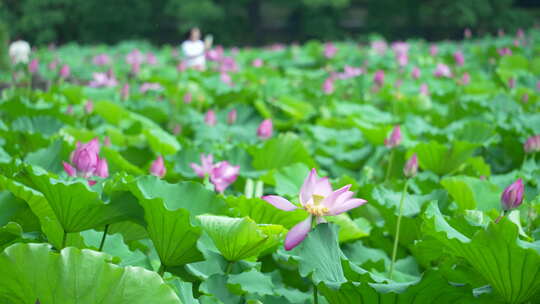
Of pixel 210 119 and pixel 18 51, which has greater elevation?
pixel 18 51

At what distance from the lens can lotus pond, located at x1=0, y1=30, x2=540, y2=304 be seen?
0.87 m

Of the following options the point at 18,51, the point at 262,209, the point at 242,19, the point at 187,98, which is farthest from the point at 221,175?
the point at 242,19

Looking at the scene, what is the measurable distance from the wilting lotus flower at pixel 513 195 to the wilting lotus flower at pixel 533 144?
0.79m

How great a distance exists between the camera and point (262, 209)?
3.96 ft

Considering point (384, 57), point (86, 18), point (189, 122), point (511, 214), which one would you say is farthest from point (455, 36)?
point (511, 214)

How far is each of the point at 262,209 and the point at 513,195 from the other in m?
0.44

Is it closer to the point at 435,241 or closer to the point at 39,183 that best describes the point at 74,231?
the point at 39,183

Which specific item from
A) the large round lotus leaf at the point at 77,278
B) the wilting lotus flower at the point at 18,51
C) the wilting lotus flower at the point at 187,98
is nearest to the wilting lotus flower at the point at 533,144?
the large round lotus leaf at the point at 77,278

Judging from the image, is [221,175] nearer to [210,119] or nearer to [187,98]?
[210,119]

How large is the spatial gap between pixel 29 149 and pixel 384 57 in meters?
4.28

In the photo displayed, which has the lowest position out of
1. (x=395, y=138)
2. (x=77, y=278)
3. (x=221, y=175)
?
(x=395, y=138)

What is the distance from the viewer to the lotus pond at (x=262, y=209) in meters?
0.87

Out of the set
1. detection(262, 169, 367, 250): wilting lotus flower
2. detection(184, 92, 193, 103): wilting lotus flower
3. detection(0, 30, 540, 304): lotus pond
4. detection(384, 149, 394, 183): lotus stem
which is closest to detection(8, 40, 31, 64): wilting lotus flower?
detection(0, 30, 540, 304): lotus pond

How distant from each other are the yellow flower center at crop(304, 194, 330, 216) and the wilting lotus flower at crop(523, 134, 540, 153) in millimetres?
1127
